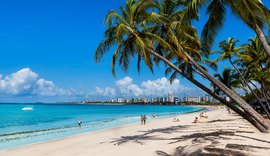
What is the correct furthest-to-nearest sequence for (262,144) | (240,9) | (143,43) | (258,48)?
1. (258,48)
2. (143,43)
3. (262,144)
4. (240,9)

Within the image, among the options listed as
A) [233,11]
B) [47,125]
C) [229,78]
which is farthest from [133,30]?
[47,125]

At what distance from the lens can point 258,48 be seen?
2219 centimetres

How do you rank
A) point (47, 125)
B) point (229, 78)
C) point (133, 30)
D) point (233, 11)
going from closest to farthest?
1. point (233, 11)
2. point (133, 30)
3. point (229, 78)
4. point (47, 125)

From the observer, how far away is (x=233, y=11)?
921 centimetres

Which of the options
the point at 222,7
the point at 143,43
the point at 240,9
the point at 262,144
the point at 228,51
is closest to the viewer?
the point at 240,9

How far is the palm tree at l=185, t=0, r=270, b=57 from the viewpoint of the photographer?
805cm

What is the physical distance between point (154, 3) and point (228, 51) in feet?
43.8

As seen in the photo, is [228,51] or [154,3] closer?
[154,3]

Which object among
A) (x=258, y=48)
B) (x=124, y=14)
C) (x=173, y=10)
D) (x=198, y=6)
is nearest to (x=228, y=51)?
(x=258, y=48)

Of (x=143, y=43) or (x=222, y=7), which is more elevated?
(x=222, y=7)

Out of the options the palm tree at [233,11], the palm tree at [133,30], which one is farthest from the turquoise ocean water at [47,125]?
the palm tree at [233,11]

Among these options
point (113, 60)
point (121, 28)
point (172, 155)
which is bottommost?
point (172, 155)

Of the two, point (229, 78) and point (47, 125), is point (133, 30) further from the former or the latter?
point (47, 125)

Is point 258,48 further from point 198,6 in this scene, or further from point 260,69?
point 198,6
